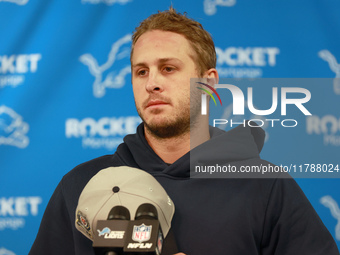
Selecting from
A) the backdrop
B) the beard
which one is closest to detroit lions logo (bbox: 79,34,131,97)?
the backdrop

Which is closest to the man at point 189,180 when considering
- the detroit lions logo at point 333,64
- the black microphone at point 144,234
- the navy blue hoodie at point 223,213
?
the navy blue hoodie at point 223,213

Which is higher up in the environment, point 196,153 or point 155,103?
point 155,103

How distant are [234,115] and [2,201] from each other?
3.08 feet

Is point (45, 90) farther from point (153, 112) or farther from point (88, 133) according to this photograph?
point (153, 112)

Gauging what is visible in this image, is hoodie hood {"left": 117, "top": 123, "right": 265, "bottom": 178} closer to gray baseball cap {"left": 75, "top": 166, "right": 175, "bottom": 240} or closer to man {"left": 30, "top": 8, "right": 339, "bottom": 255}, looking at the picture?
man {"left": 30, "top": 8, "right": 339, "bottom": 255}

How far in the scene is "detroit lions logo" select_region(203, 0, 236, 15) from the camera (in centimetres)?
168

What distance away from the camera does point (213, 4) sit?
1685 mm

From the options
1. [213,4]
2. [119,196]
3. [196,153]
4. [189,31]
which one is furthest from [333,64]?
[119,196]

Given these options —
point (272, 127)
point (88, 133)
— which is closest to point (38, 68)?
point (88, 133)

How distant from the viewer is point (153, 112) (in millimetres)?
1058

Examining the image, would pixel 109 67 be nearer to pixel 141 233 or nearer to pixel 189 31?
pixel 189 31

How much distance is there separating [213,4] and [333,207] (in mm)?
889

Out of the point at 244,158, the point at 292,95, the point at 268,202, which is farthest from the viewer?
the point at 292,95

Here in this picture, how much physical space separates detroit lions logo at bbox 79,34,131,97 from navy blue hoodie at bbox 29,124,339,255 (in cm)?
61
